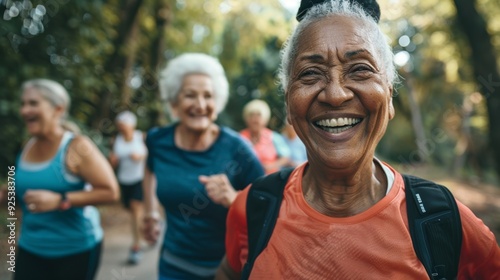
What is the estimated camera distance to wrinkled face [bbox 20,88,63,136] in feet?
8.97

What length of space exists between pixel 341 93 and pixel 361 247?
19.6 inches

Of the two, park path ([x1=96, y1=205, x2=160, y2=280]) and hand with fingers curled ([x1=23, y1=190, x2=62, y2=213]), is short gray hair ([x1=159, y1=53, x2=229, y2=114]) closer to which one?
hand with fingers curled ([x1=23, y1=190, x2=62, y2=213])

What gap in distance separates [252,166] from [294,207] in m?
0.95

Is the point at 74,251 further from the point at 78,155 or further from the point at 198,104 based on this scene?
the point at 198,104

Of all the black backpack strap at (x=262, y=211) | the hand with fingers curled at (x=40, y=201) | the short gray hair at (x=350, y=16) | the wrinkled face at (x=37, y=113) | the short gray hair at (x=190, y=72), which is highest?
the short gray hair at (x=350, y=16)

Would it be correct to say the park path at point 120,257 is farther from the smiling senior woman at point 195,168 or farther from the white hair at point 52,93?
the smiling senior woman at point 195,168

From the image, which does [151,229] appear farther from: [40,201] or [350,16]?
[350,16]

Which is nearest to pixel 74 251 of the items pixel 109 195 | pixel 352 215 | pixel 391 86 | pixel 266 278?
pixel 109 195

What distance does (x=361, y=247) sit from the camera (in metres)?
1.30

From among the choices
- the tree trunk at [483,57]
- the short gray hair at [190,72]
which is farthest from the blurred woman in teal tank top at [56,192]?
the tree trunk at [483,57]

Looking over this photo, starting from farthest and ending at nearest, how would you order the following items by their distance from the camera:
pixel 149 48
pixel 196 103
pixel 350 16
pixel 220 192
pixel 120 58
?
pixel 149 48 → pixel 120 58 → pixel 196 103 → pixel 220 192 → pixel 350 16

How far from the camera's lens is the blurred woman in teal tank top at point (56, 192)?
8.64 ft

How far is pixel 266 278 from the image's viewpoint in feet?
4.56

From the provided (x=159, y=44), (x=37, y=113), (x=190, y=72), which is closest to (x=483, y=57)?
(x=190, y=72)
